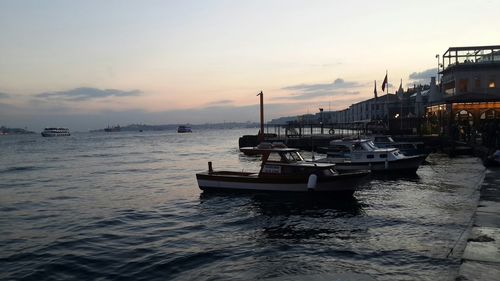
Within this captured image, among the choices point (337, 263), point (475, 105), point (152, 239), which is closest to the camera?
point (337, 263)

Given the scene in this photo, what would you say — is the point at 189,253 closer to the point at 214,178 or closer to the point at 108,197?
the point at 214,178

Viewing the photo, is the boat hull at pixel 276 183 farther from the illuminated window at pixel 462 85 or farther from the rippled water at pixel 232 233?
the illuminated window at pixel 462 85

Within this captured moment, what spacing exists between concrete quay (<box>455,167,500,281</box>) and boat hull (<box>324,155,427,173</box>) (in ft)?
46.9

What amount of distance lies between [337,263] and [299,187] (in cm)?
1064

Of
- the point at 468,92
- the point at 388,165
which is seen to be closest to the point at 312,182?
the point at 388,165

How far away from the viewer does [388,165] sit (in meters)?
31.5

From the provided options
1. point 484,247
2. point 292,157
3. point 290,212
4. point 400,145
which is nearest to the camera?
point 484,247

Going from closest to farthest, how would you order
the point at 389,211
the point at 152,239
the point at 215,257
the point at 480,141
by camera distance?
the point at 215,257 → the point at 152,239 → the point at 389,211 → the point at 480,141

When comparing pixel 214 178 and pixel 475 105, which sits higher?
pixel 475 105

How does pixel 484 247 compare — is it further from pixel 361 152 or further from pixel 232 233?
pixel 361 152

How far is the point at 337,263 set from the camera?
40.7 ft

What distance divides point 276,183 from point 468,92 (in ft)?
149

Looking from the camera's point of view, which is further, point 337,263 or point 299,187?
point 299,187

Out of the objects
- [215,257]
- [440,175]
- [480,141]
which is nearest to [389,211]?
[215,257]
